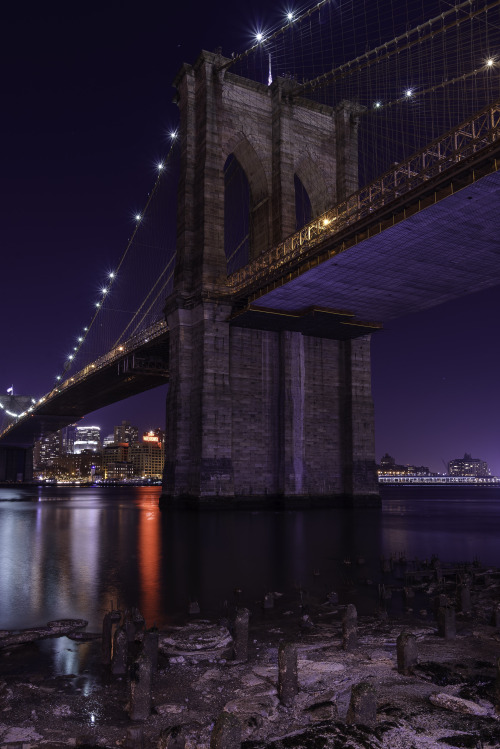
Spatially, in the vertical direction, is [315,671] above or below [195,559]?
above

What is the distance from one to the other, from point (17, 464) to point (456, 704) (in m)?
173

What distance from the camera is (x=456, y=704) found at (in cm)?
641

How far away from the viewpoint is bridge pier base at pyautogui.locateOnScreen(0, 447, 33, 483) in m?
161

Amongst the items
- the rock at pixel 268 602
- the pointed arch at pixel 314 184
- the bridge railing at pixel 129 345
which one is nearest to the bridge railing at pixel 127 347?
the bridge railing at pixel 129 345

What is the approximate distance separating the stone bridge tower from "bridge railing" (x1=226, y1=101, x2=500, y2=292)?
407 centimetres

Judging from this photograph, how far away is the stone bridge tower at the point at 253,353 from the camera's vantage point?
4125cm

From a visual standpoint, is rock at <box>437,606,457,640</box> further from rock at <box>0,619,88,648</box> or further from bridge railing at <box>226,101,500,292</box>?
bridge railing at <box>226,101,500,292</box>

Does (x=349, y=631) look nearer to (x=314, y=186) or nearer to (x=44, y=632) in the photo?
(x=44, y=632)

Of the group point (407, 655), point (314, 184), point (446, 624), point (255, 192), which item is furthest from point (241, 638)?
point (314, 184)

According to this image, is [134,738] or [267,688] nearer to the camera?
[134,738]

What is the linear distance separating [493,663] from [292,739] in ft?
11.0

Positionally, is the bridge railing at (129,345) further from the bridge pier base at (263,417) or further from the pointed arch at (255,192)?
the pointed arch at (255,192)

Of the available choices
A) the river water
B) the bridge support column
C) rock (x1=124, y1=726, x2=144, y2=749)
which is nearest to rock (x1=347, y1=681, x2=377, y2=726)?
rock (x1=124, y1=726, x2=144, y2=749)

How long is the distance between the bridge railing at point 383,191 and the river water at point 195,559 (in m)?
15.2
